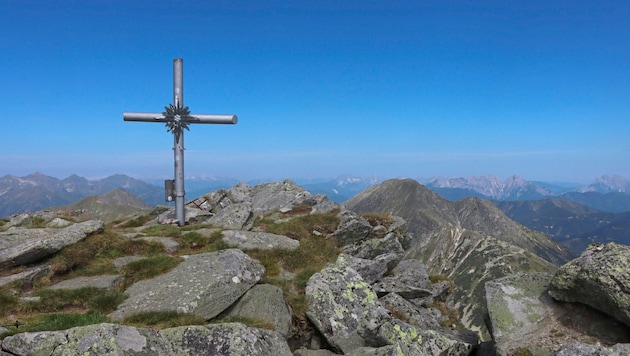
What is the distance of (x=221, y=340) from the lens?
A: 417 inches

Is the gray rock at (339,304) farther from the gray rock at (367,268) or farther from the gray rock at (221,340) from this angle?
the gray rock at (367,268)

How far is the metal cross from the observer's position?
25297 mm

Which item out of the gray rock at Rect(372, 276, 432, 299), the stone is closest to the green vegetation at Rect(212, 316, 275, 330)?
the gray rock at Rect(372, 276, 432, 299)

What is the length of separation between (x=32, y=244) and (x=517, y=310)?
2038 cm

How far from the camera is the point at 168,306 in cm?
1258

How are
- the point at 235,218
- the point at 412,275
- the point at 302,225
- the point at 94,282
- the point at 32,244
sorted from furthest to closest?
the point at 235,218 → the point at 302,225 → the point at 412,275 → the point at 32,244 → the point at 94,282

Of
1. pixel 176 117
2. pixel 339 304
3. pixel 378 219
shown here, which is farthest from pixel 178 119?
pixel 339 304

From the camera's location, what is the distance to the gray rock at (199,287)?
12.7m

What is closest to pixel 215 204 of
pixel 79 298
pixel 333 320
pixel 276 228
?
pixel 276 228

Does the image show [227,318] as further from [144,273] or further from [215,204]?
[215,204]

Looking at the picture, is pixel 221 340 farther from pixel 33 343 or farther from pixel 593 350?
pixel 593 350

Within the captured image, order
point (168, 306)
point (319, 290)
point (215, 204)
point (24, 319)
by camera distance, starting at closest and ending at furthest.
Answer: point (24, 319) < point (168, 306) < point (319, 290) < point (215, 204)

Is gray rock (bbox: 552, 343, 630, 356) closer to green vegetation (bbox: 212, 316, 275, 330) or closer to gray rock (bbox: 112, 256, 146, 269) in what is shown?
green vegetation (bbox: 212, 316, 275, 330)

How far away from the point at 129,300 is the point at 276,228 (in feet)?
40.0
